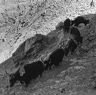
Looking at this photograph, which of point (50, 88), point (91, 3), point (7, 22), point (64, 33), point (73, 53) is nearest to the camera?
point (50, 88)

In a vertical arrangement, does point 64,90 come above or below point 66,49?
below

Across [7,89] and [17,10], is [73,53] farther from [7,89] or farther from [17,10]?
[17,10]

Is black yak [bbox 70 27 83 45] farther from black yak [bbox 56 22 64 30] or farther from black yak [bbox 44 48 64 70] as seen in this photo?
black yak [bbox 56 22 64 30]

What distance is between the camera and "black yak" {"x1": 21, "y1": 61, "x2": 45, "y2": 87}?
22.7 meters

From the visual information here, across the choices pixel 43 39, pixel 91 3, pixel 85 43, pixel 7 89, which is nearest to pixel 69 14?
pixel 91 3

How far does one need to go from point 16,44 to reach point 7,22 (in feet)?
37.6

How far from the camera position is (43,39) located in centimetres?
2630

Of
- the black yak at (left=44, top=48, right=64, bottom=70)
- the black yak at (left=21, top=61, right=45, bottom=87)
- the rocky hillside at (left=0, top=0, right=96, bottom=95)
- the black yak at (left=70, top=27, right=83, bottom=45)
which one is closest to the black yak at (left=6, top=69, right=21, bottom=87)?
the rocky hillside at (left=0, top=0, right=96, bottom=95)

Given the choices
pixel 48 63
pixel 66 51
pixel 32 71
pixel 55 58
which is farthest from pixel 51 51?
pixel 32 71

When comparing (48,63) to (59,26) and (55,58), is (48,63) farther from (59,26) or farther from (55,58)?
(59,26)

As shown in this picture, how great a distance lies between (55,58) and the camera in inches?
902

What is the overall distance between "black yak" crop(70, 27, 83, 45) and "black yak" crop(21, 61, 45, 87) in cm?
343

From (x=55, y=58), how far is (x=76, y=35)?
2716mm

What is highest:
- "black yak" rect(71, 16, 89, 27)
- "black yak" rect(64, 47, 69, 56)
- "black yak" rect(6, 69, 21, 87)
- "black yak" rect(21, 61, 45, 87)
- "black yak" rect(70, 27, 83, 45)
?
"black yak" rect(71, 16, 89, 27)
